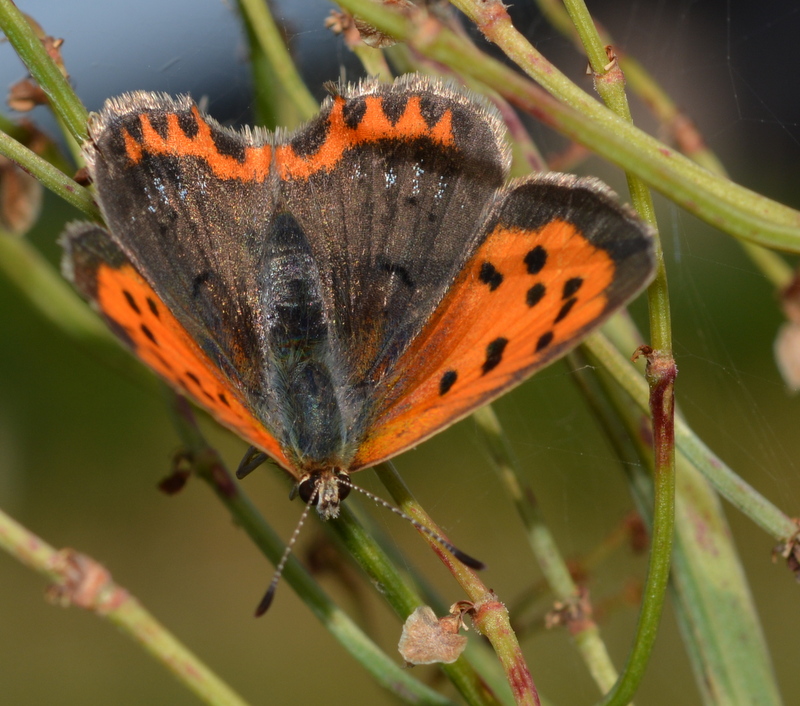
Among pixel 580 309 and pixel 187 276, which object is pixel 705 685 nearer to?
pixel 580 309

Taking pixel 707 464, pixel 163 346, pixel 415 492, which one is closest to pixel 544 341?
pixel 707 464

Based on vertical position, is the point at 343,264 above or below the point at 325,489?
above

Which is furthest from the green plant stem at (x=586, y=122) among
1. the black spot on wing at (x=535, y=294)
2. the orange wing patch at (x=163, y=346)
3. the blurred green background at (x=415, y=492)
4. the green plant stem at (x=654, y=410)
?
the blurred green background at (x=415, y=492)

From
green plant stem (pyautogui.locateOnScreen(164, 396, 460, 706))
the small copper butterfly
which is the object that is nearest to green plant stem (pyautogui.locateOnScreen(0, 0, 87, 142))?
the small copper butterfly

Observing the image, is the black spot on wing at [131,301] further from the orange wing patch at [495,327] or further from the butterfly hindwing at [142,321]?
the orange wing patch at [495,327]

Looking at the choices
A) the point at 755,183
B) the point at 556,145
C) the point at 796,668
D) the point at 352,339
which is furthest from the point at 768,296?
the point at 352,339

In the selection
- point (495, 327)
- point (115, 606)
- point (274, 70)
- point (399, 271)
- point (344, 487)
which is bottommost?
point (115, 606)

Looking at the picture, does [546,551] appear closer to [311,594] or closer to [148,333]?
[311,594]
